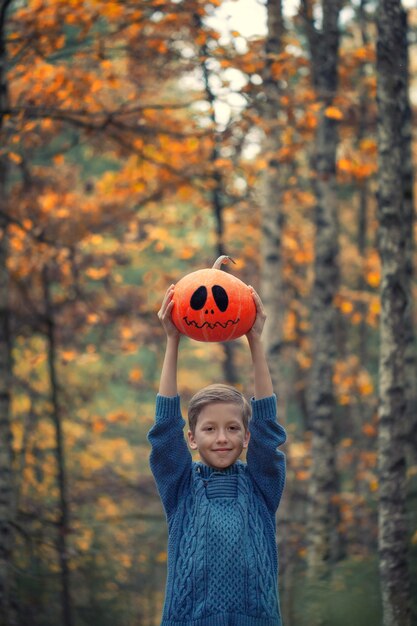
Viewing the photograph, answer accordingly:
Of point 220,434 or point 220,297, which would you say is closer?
point 220,434

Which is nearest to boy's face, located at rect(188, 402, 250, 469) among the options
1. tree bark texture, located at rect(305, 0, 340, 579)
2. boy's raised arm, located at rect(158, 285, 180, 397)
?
boy's raised arm, located at rect(158, 285, 180, 397)

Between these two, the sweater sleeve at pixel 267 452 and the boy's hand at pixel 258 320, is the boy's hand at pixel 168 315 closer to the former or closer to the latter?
the boy's hand at pixel 258 320

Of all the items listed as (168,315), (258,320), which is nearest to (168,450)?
(168,315)

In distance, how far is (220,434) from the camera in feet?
11.4

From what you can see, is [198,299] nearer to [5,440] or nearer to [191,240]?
[5,440]

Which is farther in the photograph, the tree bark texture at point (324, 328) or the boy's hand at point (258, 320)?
the tree bark texture at point (324, 328)

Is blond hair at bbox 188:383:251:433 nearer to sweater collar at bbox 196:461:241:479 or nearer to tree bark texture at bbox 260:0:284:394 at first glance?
sweater collar at bbox 196:461:241:479

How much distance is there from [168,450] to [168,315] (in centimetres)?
58

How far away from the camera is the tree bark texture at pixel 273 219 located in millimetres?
8484

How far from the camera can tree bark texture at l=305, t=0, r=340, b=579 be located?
946 centimetres

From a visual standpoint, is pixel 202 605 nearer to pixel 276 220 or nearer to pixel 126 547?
pixel 276 220

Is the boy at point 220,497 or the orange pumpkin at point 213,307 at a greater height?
the orange pumpkin at point 213,307

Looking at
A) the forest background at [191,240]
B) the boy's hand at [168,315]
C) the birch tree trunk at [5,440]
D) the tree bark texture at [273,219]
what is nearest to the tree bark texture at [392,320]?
the forest background at [191,240]

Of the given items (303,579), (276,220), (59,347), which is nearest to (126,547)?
(59,347)
